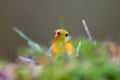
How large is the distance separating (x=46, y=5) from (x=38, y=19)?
0.15m

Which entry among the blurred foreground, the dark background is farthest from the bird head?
the dark background

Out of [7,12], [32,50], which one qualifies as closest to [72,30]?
[7,12]

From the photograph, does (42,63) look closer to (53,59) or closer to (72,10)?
(53,59)

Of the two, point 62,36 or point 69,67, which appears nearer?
point 69,67

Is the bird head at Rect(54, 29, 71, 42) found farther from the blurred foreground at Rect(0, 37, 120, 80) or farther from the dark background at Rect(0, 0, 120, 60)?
the dark background at Rect(0, 0, 120, 60)

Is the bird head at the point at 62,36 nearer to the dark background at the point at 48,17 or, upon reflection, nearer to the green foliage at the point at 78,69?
the green foliage at the point at 78,69

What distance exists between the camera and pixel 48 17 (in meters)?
2.92

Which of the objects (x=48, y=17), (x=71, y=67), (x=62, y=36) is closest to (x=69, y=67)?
(x=71, y=67)

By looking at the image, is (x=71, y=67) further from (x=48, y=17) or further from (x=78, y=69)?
(x=48, y=17)

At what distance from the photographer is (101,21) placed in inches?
115

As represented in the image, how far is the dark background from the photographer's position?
2.87 meters

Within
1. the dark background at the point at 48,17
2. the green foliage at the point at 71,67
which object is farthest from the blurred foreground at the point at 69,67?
the dark background at the point at 48,17

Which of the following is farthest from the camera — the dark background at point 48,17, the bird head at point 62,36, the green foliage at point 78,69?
the dark background at point 48,17

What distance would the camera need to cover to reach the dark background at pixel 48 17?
113 inches
